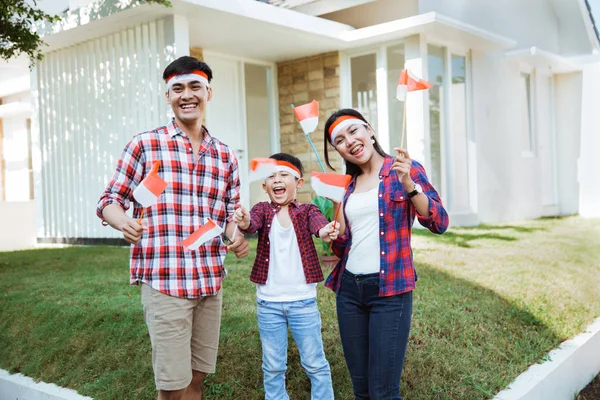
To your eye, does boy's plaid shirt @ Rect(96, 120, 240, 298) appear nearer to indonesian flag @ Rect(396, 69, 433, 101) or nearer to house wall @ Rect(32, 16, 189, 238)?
indonesian flag @ Rect(396, 69, 433, 101)

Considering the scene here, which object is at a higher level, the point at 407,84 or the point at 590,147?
the point at 590,147

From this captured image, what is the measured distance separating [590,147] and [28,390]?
1306cm

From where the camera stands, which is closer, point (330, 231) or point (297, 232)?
point (330, 231)

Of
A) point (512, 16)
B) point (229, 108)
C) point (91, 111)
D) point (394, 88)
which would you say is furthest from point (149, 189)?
point (512, 16)

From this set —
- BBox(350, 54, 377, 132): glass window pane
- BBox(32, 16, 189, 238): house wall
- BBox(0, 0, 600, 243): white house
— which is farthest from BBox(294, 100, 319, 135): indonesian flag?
BBox(350, 54, 377, 132): glass window pane

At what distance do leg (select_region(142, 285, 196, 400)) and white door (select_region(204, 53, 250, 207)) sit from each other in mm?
7549

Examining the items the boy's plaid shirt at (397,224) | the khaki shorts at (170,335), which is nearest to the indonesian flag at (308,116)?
the boy's plaid shirt at (397,224)

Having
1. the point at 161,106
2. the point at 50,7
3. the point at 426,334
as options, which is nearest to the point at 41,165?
the point at 50,7

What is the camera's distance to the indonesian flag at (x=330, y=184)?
106 inches

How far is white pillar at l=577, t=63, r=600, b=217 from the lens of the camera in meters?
13.6

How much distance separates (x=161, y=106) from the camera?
8242 millimetres

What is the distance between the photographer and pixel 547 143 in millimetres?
13750

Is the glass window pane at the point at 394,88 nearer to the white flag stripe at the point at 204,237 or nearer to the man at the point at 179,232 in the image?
the man at the point at 179,232

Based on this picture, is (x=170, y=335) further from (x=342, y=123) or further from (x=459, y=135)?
(x=459, y=135)
